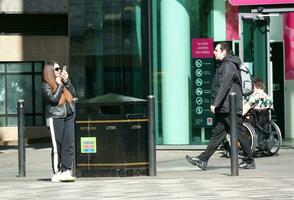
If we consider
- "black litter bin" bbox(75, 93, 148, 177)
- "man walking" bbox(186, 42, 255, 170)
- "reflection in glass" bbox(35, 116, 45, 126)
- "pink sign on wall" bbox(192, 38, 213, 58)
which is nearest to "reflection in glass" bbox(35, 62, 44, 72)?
"reflection in glass" bbox(35, 116, 45, 126)

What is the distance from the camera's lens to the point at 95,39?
55.7ft

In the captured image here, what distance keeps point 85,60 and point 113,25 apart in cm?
102

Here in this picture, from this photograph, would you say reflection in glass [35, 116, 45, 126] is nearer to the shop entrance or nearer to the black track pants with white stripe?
the shop entrance

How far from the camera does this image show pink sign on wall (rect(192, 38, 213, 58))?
16.3m

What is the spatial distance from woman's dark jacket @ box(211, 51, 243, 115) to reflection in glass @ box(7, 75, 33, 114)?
44.3ft

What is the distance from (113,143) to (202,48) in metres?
5.49

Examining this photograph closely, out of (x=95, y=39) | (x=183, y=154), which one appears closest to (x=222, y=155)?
(x=183, y=154)

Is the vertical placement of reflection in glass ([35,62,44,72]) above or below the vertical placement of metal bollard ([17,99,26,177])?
above

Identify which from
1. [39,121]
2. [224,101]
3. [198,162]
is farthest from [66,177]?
[39,121]

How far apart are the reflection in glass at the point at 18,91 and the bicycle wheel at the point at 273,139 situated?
11.6 m

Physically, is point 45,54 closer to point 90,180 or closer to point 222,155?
point 222,155

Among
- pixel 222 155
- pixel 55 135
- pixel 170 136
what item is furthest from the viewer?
pixel 170 136

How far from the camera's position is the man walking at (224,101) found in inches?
461

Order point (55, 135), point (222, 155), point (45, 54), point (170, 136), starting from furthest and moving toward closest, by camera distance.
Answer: point (45, 54), point (170, 136), point (222, 155), point (55, 135)
